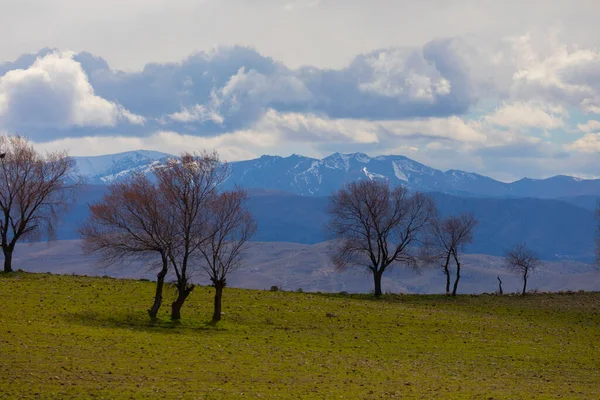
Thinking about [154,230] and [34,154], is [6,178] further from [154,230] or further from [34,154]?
[154,230]

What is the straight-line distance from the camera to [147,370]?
2769 cm

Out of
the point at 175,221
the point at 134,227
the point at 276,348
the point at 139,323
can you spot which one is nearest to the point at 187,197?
the point at 175,221

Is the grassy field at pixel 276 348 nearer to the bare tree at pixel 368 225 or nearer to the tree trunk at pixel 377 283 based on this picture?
the tree trunk at pixel 377 283

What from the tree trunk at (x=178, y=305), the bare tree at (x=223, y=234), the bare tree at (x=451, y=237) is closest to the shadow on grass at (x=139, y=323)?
the tree trunk at (x=178, y=305)

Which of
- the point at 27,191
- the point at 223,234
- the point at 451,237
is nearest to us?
the point at 223,234

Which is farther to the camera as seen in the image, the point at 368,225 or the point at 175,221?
the point at 368,225

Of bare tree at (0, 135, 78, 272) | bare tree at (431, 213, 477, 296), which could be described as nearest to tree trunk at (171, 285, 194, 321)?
bare tree at (0, 135, 78, 272)

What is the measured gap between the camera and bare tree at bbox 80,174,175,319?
42.4 m

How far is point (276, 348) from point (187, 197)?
40.5 ft

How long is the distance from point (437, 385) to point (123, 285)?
32.2 m

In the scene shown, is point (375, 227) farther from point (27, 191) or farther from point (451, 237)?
point (27, 191)

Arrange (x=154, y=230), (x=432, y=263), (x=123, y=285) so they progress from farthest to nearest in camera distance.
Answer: (x=432, y=263) → (x=123, y=285) → (x=154, y=230)

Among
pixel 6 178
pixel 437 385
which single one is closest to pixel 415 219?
pixel 6 178

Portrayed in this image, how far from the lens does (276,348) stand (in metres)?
35.8
